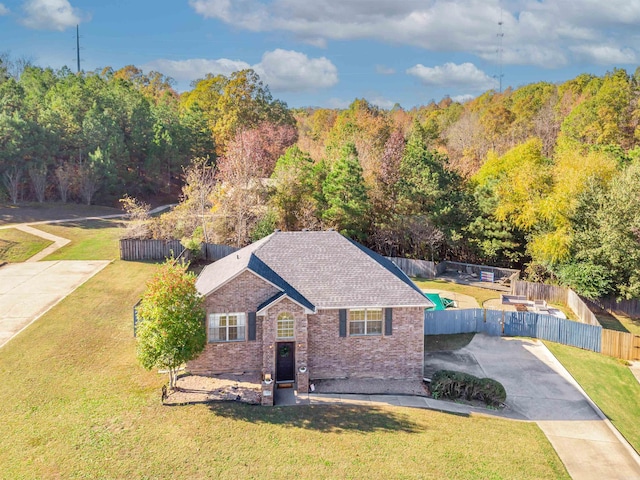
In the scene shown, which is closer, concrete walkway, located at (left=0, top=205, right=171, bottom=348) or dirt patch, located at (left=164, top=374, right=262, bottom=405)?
dirt patch, located at (left=164, top=374, right=262, bottom=405)

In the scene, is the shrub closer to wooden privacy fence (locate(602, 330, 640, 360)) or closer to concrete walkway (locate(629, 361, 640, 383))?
concrete walkway (locate(629, 361, 640, 383))

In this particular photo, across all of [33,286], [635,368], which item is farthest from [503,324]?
[33,286]

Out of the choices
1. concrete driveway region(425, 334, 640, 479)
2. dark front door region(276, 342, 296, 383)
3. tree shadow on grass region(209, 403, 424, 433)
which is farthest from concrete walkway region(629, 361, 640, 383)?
dark front door region(276, 342, 296, 383)

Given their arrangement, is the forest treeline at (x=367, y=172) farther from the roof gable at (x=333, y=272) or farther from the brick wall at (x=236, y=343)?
the brick wall at (x=236, y=343)

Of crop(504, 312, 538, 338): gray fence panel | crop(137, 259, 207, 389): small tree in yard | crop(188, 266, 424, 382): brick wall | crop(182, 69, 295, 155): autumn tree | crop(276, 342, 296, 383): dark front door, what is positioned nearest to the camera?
crop(137, 259, 207, 389): small tree in yard

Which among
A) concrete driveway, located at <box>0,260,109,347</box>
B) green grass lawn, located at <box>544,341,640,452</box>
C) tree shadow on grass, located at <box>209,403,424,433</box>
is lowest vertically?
green grass lawn, located at <box>544,341,640,452</box>

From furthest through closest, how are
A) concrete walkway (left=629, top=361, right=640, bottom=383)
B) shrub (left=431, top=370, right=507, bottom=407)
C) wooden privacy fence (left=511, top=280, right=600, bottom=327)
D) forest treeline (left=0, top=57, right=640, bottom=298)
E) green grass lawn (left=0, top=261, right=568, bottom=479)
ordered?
forest treeline (left=0, top=57, right=640, bottom=298)
wooden privacy fence (left=511, top=280, right=600, bottom=327)
concrete walkway (left=629, top=361, right=640, bottom=383)
shrub (left=431, top=370, right=507, bottom=407)
green grass lawn (left=0, top=261, right=568, bottom=479)
